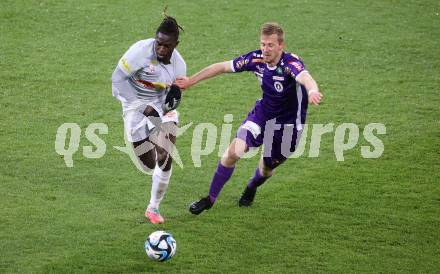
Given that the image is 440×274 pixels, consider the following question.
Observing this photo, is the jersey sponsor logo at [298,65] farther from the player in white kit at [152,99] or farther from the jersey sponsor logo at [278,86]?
the player in white kit at [152,99]

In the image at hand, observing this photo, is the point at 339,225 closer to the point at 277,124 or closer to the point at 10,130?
the point at 277,124

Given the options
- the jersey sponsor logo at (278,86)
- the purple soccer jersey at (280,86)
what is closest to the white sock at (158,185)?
the purple soccer jersey at (280,86)

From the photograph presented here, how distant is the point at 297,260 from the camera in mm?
8977

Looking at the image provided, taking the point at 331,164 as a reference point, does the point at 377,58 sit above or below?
above

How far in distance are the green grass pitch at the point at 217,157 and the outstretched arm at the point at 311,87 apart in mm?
1775

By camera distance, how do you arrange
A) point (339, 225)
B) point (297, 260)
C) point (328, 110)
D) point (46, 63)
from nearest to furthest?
point (297, 260) → point (339, 225) → point (328, 110) → point (46, 63)

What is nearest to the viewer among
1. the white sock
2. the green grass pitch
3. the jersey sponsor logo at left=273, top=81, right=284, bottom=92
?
the green grass pitch

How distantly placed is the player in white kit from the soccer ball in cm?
114

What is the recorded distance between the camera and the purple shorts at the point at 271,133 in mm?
10000

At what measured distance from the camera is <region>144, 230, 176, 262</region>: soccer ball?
8.66 m

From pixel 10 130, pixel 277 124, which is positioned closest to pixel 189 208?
pixel 277 124

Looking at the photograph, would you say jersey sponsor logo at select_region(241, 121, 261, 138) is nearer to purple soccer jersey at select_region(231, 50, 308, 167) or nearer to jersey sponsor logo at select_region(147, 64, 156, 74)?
purple soccer jersey at select_region(231, 50, 308, 167)

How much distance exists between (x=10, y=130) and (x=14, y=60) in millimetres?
2976

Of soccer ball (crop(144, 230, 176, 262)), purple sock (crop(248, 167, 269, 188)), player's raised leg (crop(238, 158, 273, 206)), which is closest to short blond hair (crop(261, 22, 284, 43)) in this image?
player's raised leg (crop(238, 158, 273, 206))
